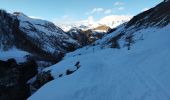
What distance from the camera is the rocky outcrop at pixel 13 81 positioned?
4622 centimetres

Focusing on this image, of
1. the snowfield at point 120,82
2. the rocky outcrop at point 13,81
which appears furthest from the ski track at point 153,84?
the rocky outcrop at point 13,81

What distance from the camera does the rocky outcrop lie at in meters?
46.2

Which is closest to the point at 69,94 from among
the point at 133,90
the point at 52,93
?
the point at 52,93

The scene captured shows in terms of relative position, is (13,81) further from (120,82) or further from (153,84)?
(153,84)

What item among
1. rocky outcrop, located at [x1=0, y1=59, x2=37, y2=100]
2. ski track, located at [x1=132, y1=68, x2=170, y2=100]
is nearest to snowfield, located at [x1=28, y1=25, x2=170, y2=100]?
ski track, located at [x1=132, y1=68, x2=170, y2=100]

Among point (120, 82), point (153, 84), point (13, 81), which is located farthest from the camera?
point (13, 81)

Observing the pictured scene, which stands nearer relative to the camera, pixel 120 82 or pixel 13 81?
pixel 120 82

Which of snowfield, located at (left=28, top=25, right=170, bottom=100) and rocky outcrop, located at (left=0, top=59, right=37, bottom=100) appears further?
rocky outcrop, located at (left=0, top=59, right=37, bottom=100)

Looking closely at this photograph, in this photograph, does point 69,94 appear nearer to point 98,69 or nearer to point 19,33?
point 98,69

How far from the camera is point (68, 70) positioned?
3058 cm

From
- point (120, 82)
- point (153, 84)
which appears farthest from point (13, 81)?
point (153, 84)

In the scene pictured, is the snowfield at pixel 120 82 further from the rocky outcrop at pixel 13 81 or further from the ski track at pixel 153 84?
the rocky outcrop at pixel 13 81

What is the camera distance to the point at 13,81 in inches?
1929

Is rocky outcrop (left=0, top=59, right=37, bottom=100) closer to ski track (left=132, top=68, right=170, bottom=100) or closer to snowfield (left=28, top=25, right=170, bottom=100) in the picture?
snowfield (left=28, top=25, right=170, bottom=100)
